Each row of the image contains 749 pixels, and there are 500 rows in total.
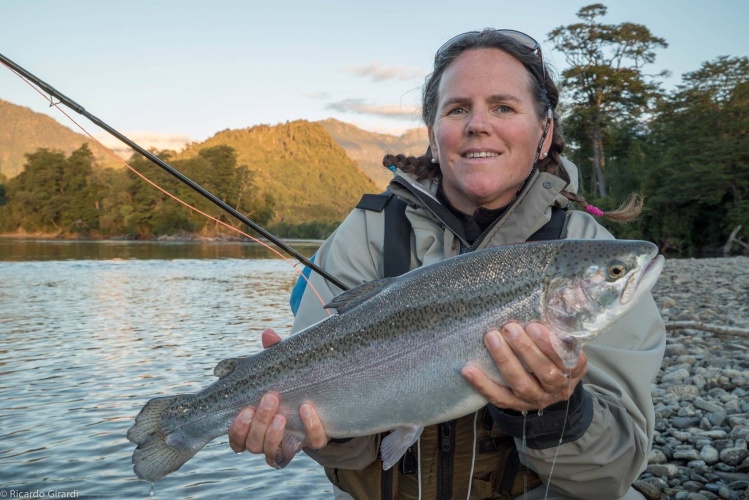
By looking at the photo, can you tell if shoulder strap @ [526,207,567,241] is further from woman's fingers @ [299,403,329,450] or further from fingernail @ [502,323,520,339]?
woman's fingers @ [299,403,329,450]

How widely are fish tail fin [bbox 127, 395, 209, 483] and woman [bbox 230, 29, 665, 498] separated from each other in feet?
0.82

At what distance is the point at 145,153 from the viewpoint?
4188mm

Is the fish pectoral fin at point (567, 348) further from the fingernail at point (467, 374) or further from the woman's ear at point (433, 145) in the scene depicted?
the woman's ear at point (433, 145)

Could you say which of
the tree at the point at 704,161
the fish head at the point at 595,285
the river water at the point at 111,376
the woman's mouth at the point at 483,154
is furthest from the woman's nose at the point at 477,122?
the tree at the point at 704,161

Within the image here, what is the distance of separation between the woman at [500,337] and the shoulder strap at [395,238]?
52 mm

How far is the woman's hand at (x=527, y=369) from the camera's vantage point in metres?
2.51

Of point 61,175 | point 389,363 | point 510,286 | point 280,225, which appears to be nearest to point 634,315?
point 510,286

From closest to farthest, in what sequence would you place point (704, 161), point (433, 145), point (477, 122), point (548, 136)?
point (477, 122) → point (548, 136) → point (433, 145) → point (704, 161)

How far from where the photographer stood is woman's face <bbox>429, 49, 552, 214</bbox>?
10.9 ft

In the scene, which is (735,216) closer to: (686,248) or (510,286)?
(686,248)

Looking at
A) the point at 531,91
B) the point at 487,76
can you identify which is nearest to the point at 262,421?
the point at 487,76

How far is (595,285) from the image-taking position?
2.67 metres

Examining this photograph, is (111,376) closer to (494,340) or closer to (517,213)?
(517,213)

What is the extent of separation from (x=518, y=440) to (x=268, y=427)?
43.1 inches
